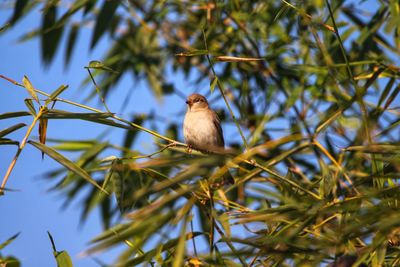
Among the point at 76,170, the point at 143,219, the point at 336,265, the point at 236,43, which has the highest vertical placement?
the point at 236,43

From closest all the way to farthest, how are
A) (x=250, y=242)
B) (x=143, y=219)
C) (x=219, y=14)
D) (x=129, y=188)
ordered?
(x=143, y=219) < (x=250, y=242) < (x=129, y=188) < (x=219, y=14)

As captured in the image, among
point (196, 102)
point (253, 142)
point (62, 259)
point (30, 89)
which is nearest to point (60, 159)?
point (30, 89)

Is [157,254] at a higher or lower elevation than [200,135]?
lower

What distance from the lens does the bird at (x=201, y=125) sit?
485 cm

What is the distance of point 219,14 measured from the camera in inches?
190

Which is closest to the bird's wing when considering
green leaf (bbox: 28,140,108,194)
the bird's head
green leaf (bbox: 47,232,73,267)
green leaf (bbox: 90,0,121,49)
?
the bird's head

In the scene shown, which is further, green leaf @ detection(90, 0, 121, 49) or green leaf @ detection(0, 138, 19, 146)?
green leaf @ detection(90, 0, 121, 49)

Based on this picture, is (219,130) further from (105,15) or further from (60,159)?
(60,159)

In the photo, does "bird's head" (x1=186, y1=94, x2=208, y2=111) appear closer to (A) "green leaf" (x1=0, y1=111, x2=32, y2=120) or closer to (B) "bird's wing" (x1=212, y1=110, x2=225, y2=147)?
(B) "bird's wing" (x1=212, y1=110, x2=225, y2=147)

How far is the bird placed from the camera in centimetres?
485

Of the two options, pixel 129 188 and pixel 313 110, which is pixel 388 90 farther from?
pixel 129 188

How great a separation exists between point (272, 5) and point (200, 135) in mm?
1140

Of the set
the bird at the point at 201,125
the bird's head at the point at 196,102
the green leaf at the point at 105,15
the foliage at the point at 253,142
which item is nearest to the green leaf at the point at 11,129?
the foliage at the point at 253,142

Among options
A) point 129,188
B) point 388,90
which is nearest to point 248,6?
point 129,188
